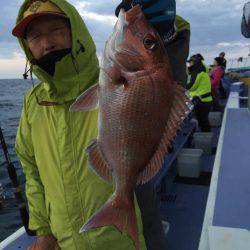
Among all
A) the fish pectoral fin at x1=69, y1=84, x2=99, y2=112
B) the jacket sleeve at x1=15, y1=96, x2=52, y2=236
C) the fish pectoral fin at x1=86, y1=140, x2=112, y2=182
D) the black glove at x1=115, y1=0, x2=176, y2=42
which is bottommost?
the jacket sleeve at x1=15, y1=96, x2=52, y2=236

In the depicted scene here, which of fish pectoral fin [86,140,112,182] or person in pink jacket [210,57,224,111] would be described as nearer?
fish pectoral fin [86,140,112,182]

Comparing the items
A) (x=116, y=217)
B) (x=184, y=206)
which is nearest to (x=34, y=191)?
(x=116, y=217)

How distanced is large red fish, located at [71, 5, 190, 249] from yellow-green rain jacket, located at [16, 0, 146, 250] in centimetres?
34

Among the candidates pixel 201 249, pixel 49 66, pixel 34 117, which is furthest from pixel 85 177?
pixel 201 249

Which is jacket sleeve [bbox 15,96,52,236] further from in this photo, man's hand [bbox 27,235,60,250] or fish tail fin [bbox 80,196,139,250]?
fish tail fin [bbox 80,196,139,250]

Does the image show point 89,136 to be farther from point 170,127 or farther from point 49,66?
point 170,127

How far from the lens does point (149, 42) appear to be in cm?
125

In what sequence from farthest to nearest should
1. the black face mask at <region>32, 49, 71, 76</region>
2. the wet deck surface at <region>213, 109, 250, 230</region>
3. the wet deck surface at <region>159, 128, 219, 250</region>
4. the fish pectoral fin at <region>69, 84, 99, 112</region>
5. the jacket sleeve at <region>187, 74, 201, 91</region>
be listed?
the jacket sleeve at <region>187, 74, 201, 91</region>, the wet deck surface at <region>159, 128, 219, 250</region>, the wet deck surface at <region>213, 109, 250, 230</region>, the black face mask at <region>32, 49, 71, 76</region>, the fish pectoral fin at <region>69, 84, 99, 112</region>

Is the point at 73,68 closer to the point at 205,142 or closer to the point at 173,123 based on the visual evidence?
the point at 173,123

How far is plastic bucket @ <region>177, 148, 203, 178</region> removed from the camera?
17.9 feet

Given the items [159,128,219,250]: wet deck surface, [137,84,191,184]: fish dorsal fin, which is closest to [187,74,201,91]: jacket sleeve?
Answer: [159,128,219,250]: wet deck surface

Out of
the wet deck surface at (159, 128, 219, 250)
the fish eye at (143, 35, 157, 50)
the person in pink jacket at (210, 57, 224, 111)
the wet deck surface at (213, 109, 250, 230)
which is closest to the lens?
the fish eye at (143, 35, 157, 50)

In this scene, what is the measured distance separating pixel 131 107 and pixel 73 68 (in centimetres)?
58

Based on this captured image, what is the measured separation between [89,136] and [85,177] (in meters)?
0.22
